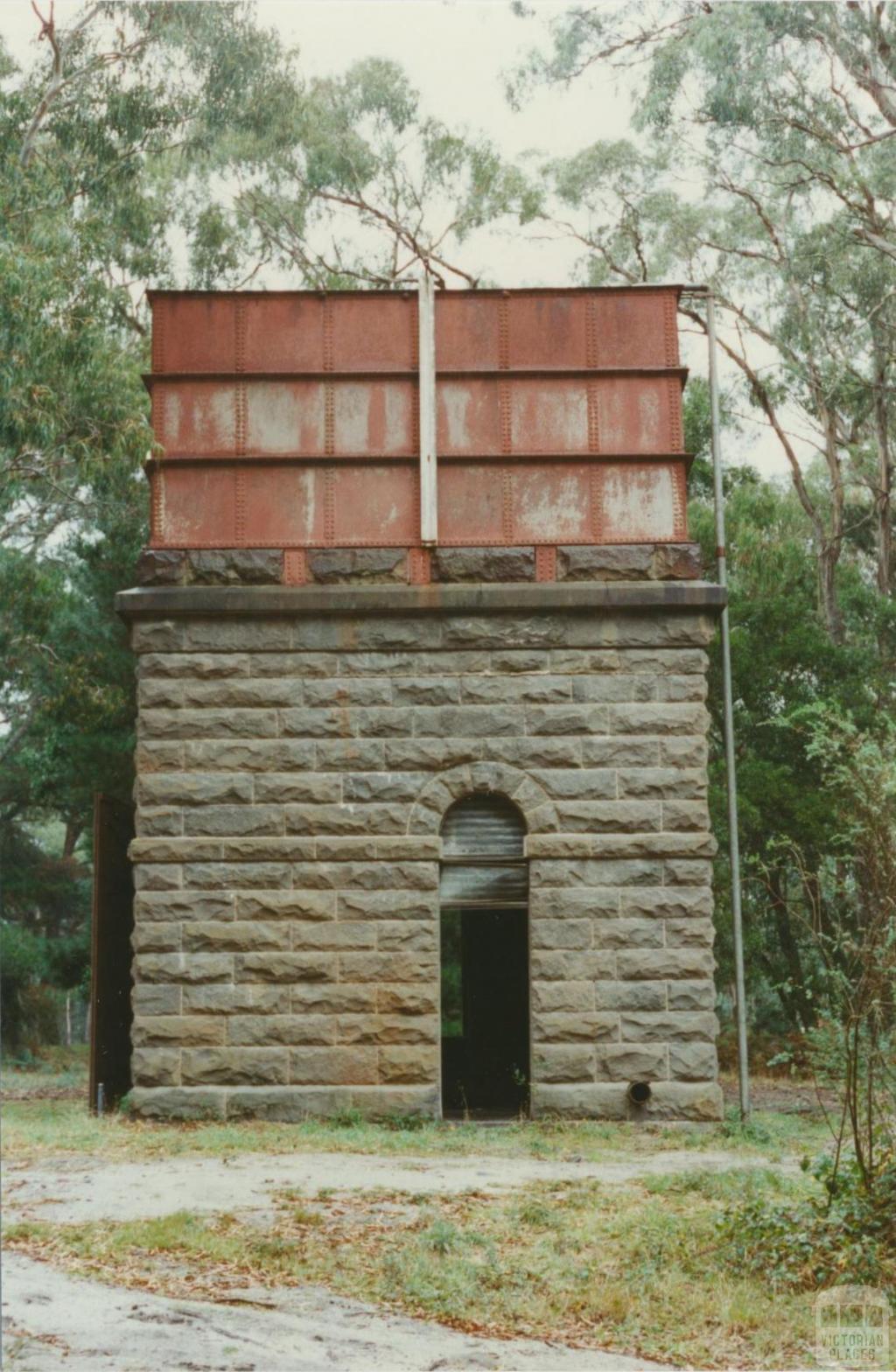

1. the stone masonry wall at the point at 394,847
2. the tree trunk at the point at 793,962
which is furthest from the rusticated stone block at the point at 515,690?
the tree trunk at the point at 793,962

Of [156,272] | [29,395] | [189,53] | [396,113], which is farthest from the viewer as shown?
[396,113]

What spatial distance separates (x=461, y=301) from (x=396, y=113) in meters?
14.6

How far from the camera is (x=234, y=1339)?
590 centimetres

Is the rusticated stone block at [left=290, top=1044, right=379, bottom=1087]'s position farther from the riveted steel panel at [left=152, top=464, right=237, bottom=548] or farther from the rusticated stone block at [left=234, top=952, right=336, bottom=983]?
the riveted steel panel at [left=152, top=464, right=237, bottom=548]

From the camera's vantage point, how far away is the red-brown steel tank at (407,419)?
12.5m

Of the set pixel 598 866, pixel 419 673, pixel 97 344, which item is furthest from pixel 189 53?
pixel 598 866

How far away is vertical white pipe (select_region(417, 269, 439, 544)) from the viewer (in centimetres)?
1234

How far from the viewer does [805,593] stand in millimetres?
24078

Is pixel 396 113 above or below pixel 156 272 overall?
above

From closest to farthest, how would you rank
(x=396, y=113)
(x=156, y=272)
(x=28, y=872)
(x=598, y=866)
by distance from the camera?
(x=598, y=866), (x=156, y=272), (x=396, y=113), (x=28, y=872)

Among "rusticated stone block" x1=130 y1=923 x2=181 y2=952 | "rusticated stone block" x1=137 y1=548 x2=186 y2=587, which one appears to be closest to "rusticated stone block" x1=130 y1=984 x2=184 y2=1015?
"rusticated stone block" x1=130 y1=923 x2=181 y2=952

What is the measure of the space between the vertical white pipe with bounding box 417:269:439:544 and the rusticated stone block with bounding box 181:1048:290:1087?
417cm

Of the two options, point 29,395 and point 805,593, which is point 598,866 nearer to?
point 29,395

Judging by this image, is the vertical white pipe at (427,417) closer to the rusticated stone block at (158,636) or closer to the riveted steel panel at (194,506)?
the riveted steel panel at (194,506)
